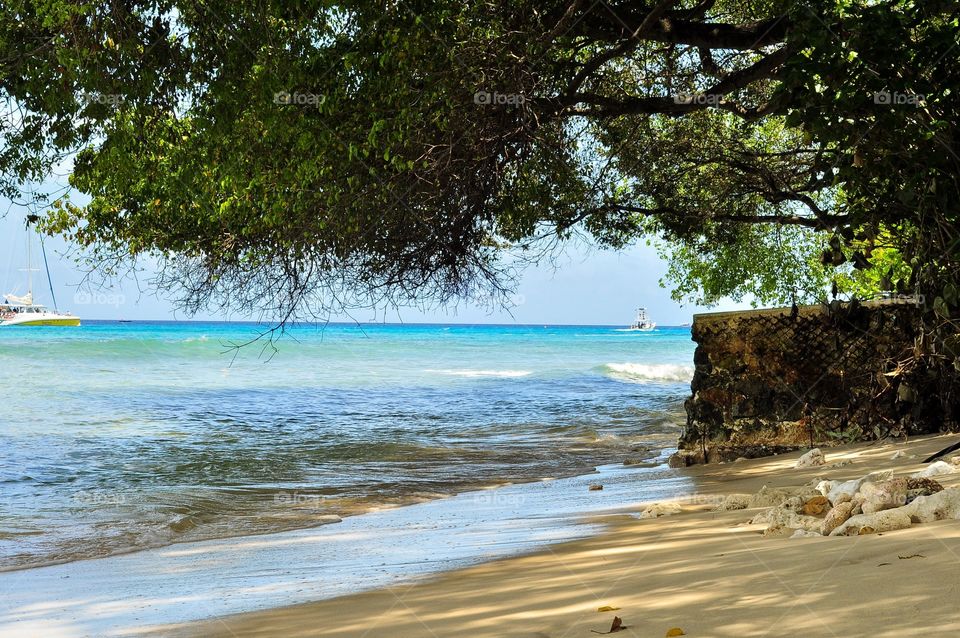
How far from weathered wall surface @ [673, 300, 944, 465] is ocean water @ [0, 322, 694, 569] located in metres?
2.03

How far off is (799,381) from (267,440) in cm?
1007

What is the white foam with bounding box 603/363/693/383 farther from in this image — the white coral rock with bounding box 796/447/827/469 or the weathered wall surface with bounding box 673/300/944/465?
the white coral rock with bounding box 796/447/827/469

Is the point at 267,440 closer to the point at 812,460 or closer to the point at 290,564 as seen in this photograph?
the point at 290,564

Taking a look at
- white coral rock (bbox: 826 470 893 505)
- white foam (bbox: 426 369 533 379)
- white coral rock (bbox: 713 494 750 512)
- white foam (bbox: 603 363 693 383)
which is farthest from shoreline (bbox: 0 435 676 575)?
white foam (bbox: 603 363 693 383)

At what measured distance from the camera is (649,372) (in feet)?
133

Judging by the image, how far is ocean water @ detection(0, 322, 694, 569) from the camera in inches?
354

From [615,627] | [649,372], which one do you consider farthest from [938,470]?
[649,372]

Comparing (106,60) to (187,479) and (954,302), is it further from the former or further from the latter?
(187,479)

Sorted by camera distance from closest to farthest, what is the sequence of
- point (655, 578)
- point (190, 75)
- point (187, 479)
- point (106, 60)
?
1. point (655, 578)
2. point (106, 60)
3. point (190, 75)
4. point (187, 479)

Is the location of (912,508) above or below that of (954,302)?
below

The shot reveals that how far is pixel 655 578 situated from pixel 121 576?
3898mm

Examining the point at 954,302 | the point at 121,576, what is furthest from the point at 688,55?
the point at 121,576

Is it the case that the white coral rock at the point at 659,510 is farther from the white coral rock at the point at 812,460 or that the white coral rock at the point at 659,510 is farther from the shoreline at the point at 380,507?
the shoreline at the point at 380,507

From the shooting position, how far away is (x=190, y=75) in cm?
605
